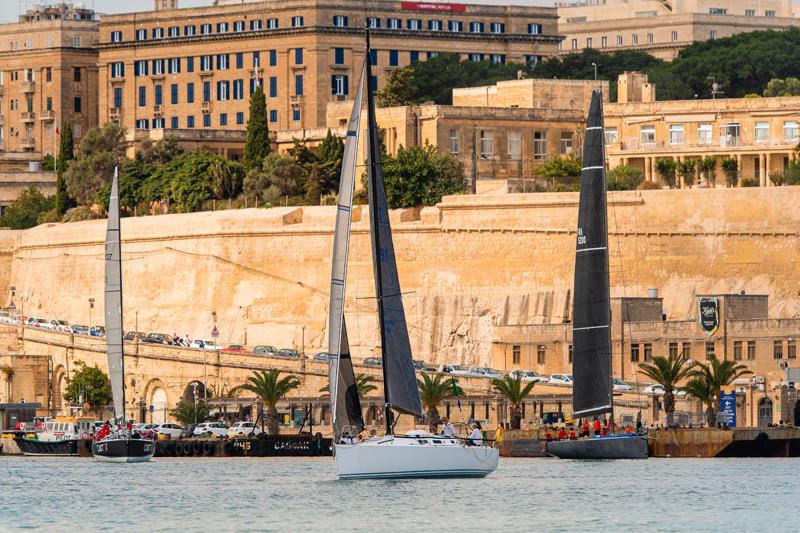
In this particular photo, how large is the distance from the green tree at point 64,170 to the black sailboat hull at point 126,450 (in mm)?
45960

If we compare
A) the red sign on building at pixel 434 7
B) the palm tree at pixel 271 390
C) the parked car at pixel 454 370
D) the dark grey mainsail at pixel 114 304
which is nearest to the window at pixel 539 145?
the red sign on building at pixel 434 7

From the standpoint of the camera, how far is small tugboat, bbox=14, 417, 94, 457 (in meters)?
100

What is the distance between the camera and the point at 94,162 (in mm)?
134375

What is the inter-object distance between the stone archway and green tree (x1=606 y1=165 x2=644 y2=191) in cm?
2020

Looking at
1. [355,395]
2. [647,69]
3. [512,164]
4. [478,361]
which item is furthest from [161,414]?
[647,69]

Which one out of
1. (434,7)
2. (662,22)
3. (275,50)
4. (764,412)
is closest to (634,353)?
(764,412)

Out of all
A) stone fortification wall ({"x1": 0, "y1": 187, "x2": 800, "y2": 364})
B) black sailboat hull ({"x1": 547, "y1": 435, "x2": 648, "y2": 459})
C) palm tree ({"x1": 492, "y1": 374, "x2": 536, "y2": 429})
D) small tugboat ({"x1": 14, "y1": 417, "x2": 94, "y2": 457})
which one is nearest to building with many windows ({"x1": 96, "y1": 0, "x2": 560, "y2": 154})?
stone fortification wall ({"x1": 0, "y1": 187, "x2": 800, "y2": 364})

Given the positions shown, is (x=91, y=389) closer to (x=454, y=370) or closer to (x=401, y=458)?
(x=454, y=370)

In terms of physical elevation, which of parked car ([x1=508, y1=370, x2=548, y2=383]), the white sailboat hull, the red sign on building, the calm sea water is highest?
the red sign on building

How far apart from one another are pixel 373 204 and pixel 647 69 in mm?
84077

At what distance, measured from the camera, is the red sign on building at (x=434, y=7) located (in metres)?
147

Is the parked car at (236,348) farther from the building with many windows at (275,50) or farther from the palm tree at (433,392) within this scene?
the building with many windows at (275,50)

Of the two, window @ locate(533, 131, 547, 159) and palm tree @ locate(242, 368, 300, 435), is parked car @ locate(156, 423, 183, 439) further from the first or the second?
window @ locate(533, 131, 547, 159)

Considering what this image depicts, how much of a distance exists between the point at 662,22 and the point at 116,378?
94621 mm
